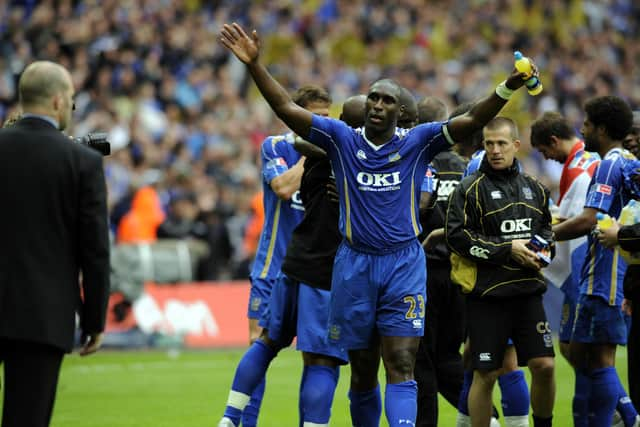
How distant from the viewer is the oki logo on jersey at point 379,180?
6914 mm

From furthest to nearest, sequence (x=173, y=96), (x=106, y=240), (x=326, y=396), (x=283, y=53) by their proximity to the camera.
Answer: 1. (x=283, y=53)
2. (x=173, y=96)
3. (x=326, y=396)
4. (x=106, y=240)

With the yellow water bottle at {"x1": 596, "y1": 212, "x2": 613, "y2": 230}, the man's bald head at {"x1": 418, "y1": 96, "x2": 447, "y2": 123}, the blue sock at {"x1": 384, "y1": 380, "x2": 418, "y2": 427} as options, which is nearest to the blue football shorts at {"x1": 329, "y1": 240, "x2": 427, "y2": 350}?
the blue sock at {"x1": 384, "y1": 380, "x2": 418, "y2": 427}

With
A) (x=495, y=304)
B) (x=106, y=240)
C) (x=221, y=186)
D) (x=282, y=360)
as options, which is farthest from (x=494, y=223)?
(x=221, y=186)

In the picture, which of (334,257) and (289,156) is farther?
(289,156)

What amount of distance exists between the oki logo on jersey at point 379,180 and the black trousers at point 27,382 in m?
2.37

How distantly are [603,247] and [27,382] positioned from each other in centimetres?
Answer: 481

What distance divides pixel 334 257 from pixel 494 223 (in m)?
1.15

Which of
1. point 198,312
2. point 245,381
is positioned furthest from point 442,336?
point 198,312

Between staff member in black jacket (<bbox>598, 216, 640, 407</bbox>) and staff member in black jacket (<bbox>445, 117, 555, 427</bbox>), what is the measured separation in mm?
449

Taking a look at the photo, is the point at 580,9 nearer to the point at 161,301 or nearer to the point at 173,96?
the point at 173,96

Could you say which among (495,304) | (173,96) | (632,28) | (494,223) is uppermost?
(632,28)

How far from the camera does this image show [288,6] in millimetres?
25859

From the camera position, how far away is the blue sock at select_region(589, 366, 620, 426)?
318 inches

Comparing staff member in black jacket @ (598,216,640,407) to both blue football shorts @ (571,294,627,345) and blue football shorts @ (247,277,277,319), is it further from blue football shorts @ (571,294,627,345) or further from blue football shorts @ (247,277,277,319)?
blue football shorts @ (247,277,277,319)
